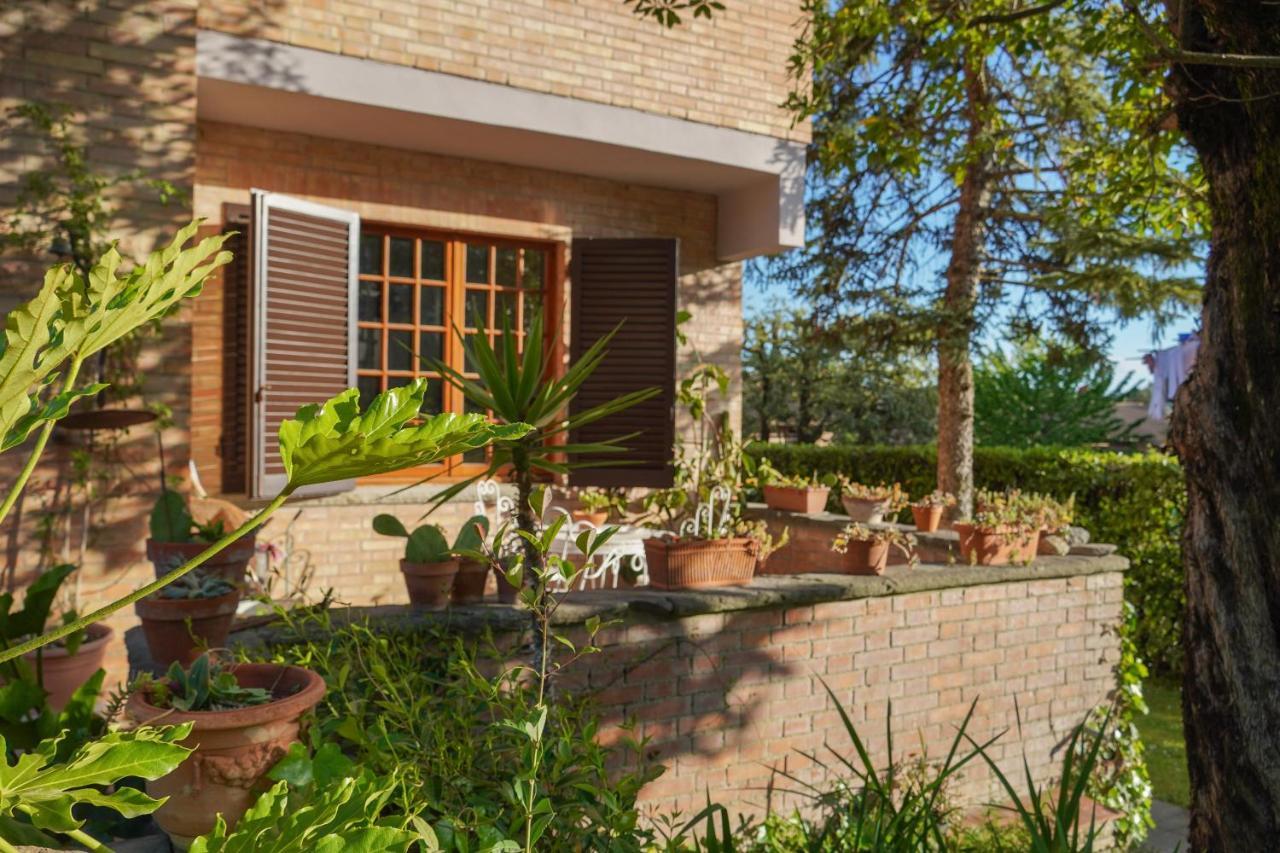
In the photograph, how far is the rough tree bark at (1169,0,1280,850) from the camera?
2768 millimetres

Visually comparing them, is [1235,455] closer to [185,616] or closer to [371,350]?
[185,616]

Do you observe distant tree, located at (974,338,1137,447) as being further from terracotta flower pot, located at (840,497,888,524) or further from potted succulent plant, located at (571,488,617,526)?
potted succulent plant, located at (571,488,617,526)

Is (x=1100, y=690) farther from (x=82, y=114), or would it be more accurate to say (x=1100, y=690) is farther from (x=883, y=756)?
(x=82, y=114)

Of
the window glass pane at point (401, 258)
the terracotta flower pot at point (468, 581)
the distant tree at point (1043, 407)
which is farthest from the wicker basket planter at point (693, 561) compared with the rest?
the distant tree at point (1043, 407)

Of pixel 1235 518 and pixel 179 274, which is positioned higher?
pixel 179 274

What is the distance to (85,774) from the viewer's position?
3.02ft

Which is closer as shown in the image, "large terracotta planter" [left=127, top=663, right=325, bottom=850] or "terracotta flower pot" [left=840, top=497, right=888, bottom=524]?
"large terracotta planter" [left=127, top=663, right=325, bottom=850]

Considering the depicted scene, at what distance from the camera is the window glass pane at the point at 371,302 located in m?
6.75

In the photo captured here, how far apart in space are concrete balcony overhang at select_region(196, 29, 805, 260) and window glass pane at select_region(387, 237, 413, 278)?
0.65 metres

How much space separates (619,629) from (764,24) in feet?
17.5

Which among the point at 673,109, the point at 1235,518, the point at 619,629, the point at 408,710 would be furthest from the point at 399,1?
the point at 1235,518

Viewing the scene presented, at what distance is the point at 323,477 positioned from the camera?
3.07 ft

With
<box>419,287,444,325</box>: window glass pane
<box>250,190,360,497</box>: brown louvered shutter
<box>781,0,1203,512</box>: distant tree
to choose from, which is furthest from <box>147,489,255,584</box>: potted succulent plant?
<box>781,0,1203,512</box>: distant tree

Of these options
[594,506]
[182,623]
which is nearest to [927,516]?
[594,506]
